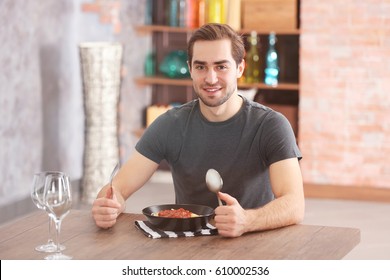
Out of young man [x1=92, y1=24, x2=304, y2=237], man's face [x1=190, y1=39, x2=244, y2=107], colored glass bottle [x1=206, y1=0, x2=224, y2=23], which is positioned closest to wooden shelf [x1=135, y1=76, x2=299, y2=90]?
colored glass bottle [x1=206, y1=0, x2=224, y2=23]

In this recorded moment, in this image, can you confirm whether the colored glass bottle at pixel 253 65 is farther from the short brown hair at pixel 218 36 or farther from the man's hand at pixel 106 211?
the man's hand at pixel 106 211

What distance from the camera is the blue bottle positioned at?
6.39 metres

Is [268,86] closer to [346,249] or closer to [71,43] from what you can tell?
[71,43]

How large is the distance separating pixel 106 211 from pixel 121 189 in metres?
0.33

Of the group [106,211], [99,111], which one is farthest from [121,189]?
[99,111]

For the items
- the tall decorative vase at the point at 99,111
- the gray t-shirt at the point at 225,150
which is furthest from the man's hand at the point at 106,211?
the tall decorative vase at the point at 99,111

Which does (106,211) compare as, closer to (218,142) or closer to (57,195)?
(57,195)

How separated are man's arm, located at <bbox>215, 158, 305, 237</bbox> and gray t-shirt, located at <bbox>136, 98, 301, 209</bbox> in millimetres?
97

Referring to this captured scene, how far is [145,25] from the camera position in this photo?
681cm

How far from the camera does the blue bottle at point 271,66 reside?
21.0 feet

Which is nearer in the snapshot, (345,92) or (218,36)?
(218,36)

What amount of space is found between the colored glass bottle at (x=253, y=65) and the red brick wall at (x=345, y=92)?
1.26ft

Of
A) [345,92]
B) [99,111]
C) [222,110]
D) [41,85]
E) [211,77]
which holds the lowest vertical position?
[99,111]

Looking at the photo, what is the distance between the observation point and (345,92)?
20.1 ft
